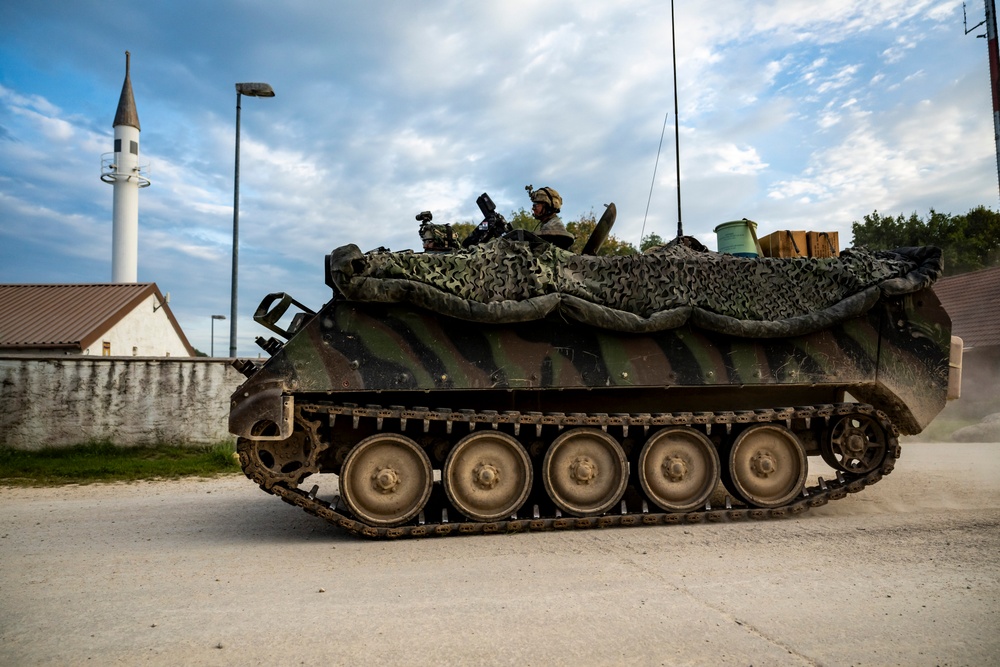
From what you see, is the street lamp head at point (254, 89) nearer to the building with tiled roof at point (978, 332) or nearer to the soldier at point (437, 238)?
the soldier at point (437, 238)

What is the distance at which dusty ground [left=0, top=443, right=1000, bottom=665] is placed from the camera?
3768 mm

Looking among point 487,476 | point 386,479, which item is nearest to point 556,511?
point 487,476

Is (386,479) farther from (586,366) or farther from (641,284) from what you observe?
(641,284)

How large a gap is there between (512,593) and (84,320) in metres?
21.6

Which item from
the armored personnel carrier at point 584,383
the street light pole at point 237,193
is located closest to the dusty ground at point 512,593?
the armored personnel carrier at point 584,383

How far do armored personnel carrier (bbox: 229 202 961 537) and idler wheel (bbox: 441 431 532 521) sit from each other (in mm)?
20

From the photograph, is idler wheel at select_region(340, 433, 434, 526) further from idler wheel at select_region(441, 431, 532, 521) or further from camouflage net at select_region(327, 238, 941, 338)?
camouflage net at select_region(327, 238, 941, 338)

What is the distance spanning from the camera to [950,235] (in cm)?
3881

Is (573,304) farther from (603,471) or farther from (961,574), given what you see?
(961,574)

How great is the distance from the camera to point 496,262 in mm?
7062

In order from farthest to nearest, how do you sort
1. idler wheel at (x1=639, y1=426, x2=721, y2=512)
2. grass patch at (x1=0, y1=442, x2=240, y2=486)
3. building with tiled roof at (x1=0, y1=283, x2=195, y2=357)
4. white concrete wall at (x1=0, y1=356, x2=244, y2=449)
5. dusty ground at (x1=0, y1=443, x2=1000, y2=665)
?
building with tiled roof at (x1=0, y1=283, x2=195, y2=357) → white concrete wall at (x1=0, y1=356, x2=244, y2=449) → grass patch at (x1=0, y1=442, x2=240, y2=486) → idler wheel at (x1=639, y1=426, x2=721, y2=512) → dusty ground at (x1=0, y1=443, x2=1000, y2=665)

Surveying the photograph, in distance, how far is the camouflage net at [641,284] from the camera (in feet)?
22.2

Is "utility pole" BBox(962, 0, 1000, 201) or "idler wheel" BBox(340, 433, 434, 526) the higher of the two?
"utility pole" BBox(962, 0, 1000, 201)

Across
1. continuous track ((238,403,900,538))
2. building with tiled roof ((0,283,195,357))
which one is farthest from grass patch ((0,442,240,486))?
building with tiled roof ((0,283,195,357))
